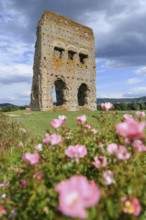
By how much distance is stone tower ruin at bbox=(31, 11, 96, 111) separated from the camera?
2891 cm

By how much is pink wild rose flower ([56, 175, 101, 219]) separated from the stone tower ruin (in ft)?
88.0

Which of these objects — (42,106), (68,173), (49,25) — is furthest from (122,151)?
(49,25)

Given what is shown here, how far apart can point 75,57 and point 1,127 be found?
22024mm

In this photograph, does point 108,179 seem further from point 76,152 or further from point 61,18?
point 61,18

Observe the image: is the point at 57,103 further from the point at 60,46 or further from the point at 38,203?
the point at 38,203

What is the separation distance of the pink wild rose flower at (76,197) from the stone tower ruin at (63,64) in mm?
26822

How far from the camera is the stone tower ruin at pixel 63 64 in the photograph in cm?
2891

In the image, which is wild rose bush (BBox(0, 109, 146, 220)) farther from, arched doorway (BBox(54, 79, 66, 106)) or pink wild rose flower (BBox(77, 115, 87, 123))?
arched doorway (BBox(54, 79, 66, 106))

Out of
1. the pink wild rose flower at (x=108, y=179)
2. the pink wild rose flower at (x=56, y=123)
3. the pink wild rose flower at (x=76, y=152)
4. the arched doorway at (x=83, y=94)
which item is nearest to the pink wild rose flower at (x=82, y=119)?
the pink wild rose flower at (x=56, y=123)

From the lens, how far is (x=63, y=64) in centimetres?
3058

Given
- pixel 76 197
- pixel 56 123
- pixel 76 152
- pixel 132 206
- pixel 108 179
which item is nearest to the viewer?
pixel 76 197

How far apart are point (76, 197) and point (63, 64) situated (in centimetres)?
2944

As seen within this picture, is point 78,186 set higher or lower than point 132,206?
higher

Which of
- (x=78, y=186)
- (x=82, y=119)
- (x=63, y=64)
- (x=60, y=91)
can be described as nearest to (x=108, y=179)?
(x=78, y=186)
